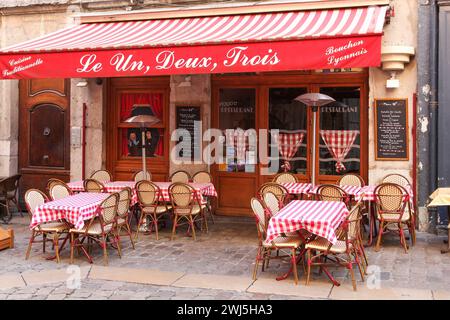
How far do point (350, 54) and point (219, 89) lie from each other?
4103 millimetres

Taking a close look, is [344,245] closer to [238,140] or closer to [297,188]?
[297,188]

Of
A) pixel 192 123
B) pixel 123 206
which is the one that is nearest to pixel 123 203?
pixel 123 206

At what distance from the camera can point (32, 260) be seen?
715 centimetres

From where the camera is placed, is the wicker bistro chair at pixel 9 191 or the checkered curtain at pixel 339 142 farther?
the wicker bistro chair at pixel 9 191

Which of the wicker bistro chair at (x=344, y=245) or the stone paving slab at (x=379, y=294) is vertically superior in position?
the wicker bistro chair at (x=344, y=245)

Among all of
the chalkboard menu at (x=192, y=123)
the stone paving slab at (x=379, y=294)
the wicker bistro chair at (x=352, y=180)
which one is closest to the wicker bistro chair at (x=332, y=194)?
the wicker bistro chair at (x=352, y=180)

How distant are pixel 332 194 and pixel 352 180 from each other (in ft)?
4.85

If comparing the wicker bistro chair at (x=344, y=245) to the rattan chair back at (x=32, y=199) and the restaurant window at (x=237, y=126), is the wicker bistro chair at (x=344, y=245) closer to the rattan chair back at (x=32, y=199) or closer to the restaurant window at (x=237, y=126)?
the rattan chair back at (x=32, y=199)

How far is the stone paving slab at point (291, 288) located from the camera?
18.3 ft

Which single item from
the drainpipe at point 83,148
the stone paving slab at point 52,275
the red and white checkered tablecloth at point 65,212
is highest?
the drainpipe at point 83,148

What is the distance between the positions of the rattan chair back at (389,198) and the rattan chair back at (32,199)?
191 inches

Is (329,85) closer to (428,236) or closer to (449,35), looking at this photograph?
(449,35)

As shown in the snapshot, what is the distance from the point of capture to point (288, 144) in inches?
392

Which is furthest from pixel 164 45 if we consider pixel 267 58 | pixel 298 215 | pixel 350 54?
pixel 298 215
